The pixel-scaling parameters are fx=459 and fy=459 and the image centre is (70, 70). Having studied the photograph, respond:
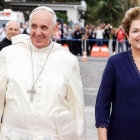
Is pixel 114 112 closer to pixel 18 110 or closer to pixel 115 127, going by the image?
pixel 115 127

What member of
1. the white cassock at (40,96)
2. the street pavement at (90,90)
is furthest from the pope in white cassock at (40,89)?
the street pavement at (90,90)

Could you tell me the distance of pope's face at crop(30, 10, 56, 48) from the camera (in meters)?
3.89

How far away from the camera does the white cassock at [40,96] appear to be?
3.79 meters

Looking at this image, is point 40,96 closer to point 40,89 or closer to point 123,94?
point 40,89

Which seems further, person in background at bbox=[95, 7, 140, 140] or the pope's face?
the pope's face

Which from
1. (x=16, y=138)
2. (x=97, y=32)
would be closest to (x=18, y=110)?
(x=16, y=138)

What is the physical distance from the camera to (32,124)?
3.78m

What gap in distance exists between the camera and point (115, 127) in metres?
3.66

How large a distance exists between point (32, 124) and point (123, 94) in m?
0.80

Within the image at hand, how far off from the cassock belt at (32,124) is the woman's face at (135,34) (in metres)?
0.90

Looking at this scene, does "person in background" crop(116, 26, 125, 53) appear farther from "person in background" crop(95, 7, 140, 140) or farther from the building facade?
the building facade

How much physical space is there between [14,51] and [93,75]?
11.5 metres

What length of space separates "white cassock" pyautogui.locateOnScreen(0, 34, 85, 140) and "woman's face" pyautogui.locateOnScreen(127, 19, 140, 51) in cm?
60

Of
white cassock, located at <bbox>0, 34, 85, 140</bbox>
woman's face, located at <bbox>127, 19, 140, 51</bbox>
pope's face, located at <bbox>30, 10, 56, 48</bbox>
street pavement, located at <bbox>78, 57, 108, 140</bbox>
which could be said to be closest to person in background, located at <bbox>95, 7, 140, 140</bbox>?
woman's face, located at <bbox>127, 19, 140, 51</bbox>
